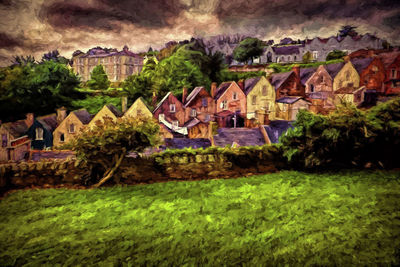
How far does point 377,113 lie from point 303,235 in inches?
168

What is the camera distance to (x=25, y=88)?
219 inches

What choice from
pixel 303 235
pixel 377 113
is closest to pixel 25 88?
pixel 303 235

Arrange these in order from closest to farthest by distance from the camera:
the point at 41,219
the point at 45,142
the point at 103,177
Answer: the point at 41,219 → the point at 103,177 → the point at 45,142

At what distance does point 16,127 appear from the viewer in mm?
5367

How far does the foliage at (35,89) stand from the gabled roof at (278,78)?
4952 mm

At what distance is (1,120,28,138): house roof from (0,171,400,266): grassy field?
1.46m

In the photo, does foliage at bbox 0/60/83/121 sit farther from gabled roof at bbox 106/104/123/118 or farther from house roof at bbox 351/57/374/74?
house roof at bbox 351/57/374/74

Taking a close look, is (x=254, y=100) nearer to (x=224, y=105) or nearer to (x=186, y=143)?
(x=224, y=105)

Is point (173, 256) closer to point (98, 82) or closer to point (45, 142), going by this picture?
point (45, 142)

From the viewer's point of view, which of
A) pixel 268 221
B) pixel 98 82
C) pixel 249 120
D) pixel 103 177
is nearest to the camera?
pixel 268 221

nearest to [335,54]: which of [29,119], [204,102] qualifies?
[204,102]

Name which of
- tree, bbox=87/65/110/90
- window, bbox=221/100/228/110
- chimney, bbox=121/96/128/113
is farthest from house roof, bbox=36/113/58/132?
window, bbox=221/100/228/110

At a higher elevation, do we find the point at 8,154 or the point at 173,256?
the point at 8,154

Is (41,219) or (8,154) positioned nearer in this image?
(41,219)
